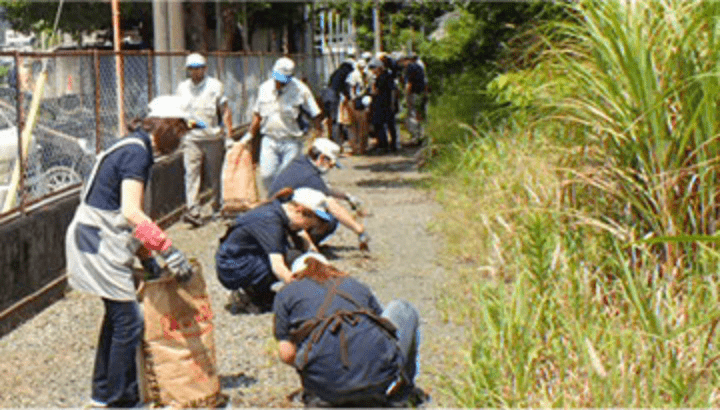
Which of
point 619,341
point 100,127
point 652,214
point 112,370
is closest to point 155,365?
point 112,370

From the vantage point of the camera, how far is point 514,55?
15.7m

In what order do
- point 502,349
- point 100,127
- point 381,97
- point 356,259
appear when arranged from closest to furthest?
point 502,349 → point 356,259 → point 100,127 → point 381,97

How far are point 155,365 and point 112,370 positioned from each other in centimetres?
22

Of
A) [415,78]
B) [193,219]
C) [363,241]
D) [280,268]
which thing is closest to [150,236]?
[280,268]

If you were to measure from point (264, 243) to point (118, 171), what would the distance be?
1.78 metres

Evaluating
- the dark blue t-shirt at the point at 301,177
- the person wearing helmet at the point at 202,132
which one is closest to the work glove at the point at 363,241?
the dark blue t-shirt at the point at 301,177

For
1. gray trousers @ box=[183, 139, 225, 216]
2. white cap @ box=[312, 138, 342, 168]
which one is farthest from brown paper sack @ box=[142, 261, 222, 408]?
gray trousers @ box=[183, 139, 225, 216]

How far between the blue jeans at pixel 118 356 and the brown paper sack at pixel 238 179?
5868 millimetres

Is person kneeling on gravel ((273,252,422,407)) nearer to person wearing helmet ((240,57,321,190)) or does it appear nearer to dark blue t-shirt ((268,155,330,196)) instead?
dark blue t-shirt ((268,155,330,196))

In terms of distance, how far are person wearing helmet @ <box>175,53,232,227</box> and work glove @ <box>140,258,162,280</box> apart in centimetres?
586

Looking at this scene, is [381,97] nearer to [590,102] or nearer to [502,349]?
[590,102]

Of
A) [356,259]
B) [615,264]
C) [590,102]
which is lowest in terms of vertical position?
[356,259]

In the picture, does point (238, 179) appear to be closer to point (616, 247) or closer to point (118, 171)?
point (616, 247)

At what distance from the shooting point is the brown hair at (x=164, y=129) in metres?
6.02
